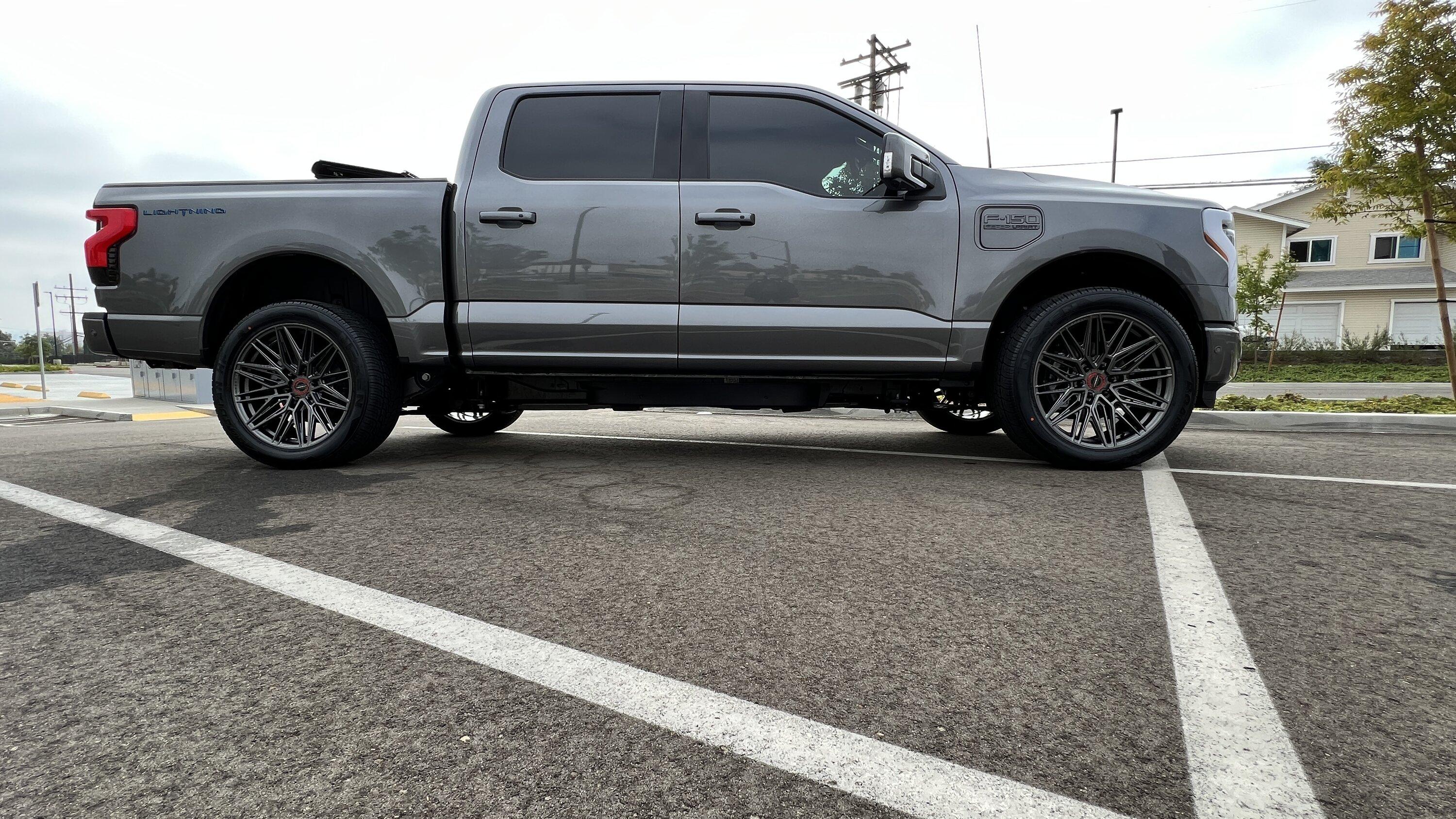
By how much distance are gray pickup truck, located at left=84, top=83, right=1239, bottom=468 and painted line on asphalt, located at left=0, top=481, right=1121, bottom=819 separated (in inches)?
86.8

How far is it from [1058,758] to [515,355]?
3.58 m

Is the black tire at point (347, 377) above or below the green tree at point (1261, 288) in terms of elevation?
below

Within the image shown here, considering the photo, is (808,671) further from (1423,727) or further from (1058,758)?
(1423,727)

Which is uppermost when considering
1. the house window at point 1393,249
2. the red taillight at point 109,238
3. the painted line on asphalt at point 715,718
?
the house window at point 1393,249

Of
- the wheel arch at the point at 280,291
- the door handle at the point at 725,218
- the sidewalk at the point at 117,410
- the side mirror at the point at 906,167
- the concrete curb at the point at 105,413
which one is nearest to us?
the side mirror at the point at 906,167

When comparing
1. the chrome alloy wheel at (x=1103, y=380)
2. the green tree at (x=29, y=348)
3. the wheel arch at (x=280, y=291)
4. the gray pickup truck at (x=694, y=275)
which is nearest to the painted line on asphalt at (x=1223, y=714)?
the chrome alloy wheel at (x=1103, y=380)

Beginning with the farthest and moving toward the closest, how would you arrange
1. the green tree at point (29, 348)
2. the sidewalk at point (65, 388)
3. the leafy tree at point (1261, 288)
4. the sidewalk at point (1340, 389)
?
the green tree at point (29, 348) → the leafy tree at point (1261, 288) → the sidewalk at point (65, 388) → the sidewalk at point (1340, 389)

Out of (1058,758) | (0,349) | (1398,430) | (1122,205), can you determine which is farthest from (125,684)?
(0,349)

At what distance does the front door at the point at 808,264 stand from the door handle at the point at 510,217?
802 mm

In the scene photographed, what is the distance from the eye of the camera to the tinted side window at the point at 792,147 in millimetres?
4266

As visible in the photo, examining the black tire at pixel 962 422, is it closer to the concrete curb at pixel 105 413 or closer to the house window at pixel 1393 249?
the concrete curb at pixel 105 413

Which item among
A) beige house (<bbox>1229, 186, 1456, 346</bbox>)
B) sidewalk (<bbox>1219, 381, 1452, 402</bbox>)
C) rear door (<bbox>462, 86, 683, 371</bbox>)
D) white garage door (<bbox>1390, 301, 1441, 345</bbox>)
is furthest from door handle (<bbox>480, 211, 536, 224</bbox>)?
white garage door (<bbox>1390, 301, 1441, 345</bbox>)

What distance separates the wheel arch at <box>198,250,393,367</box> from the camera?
4.39 metres

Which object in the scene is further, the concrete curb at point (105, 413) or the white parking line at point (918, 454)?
the concrete curb at point (105, 413)
